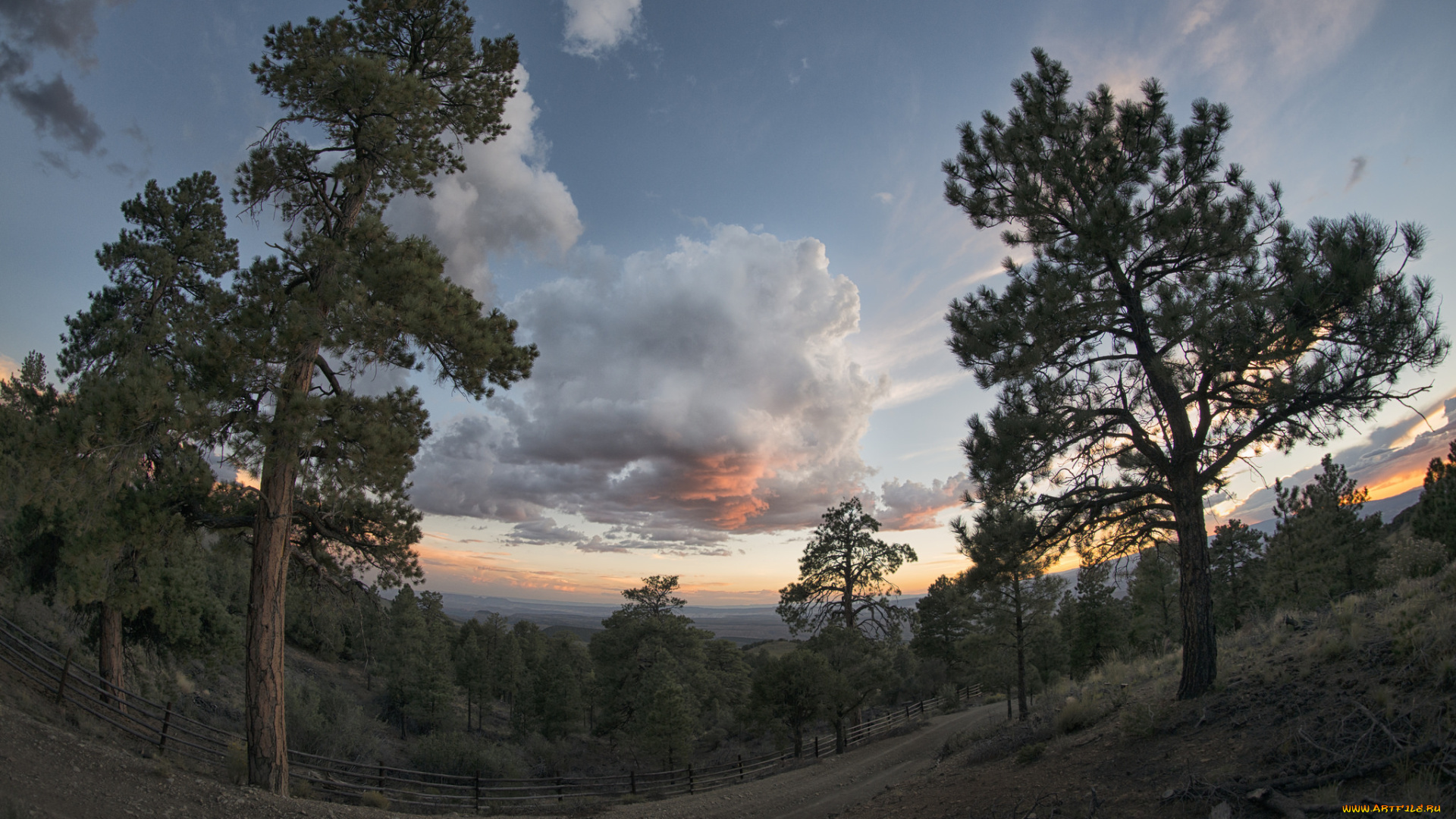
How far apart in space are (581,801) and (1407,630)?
21409 millimetres

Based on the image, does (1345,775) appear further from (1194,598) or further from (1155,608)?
(1155,608)

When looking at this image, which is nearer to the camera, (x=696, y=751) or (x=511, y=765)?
(x=511, y=765)

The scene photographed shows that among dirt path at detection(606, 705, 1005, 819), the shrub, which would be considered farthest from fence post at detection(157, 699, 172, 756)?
dirt path at detection(606, 705, 1005, 819)

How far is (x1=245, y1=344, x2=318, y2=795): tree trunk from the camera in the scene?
8539 mm

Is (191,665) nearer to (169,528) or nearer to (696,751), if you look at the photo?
(169,528)

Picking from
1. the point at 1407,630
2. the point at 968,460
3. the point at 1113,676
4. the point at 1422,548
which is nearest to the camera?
the point at 1407,630

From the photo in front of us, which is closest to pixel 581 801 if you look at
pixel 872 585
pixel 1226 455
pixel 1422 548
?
pixel 872 585

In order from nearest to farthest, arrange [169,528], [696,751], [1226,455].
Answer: [1226,455] < [169,528] < [696,751]

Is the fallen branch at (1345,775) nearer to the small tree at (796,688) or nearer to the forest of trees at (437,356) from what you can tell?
the forest of trees at (437,356)

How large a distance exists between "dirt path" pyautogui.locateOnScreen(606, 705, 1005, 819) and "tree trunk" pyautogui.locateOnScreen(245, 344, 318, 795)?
27.7ft

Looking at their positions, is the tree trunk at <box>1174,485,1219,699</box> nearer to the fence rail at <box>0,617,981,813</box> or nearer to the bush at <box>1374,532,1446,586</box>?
the bush at <box>1374,532,1446,586</box>

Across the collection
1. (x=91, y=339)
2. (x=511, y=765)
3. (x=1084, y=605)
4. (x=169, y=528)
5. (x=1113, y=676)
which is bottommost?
(x=511, y=765)

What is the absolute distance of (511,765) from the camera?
2697 cm

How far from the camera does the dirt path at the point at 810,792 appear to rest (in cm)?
1426
